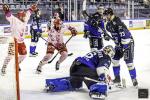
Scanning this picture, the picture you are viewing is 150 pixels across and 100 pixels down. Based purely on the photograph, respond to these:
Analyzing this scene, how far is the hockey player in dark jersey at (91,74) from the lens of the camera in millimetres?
5589

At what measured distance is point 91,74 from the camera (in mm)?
5906

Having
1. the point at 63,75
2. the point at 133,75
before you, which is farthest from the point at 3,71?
the point at 63,75

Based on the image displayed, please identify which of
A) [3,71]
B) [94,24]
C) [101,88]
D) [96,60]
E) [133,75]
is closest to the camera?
[101,88]

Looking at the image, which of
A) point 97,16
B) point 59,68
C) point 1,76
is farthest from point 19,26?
point 59,68

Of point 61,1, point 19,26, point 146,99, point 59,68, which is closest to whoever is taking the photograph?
point 19,26

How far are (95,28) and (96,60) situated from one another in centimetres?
199

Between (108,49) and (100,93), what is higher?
(108,49)

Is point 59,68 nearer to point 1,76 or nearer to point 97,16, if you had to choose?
point 97,16

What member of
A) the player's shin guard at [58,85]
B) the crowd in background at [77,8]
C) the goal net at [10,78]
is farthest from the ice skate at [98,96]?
the crowd in background at [77,8]

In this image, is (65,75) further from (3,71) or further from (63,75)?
(3,71)

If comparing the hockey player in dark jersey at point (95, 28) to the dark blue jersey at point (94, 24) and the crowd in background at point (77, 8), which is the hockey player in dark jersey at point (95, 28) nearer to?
the dark blue jersey at point (94, 24)

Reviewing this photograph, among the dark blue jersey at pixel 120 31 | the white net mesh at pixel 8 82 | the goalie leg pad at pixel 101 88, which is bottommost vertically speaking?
the goalie leg pad at pixel 101 88

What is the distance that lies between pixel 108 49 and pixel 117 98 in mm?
666

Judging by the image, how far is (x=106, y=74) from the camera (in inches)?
225
